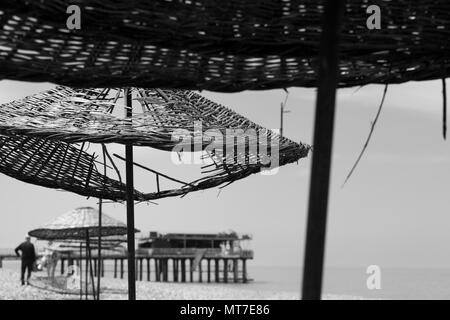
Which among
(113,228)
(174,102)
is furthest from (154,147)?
(113,228)

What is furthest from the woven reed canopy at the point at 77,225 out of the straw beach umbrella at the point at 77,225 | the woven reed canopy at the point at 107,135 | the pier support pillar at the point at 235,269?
the pier support pillar at the point at 235,269

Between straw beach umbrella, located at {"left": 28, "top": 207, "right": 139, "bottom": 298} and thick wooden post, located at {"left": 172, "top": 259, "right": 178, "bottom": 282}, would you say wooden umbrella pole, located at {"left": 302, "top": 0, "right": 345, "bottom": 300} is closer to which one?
straw beach umbrella, located at {"left": 28, "top": 207, "right": 139, "bottom": 298}

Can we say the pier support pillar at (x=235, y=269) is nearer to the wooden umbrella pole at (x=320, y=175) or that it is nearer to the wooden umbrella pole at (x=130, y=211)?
the wooden umbrella pole at (x=130, y=211)

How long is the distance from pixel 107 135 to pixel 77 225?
360 inches

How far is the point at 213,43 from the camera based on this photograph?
167 centimetres

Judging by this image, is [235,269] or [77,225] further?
[235,269]

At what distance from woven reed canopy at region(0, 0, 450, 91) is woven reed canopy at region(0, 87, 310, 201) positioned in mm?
1759

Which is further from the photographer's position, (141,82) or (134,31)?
(141,82)

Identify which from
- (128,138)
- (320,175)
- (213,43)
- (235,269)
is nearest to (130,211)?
(128,138)

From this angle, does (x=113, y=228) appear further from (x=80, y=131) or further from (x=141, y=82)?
(x=141, y=82)

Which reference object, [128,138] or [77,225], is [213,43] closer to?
[128,138]

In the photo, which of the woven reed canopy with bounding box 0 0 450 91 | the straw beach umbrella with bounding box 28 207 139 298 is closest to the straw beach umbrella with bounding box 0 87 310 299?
the woven reed canopy with bounding box 0 0 450 91
